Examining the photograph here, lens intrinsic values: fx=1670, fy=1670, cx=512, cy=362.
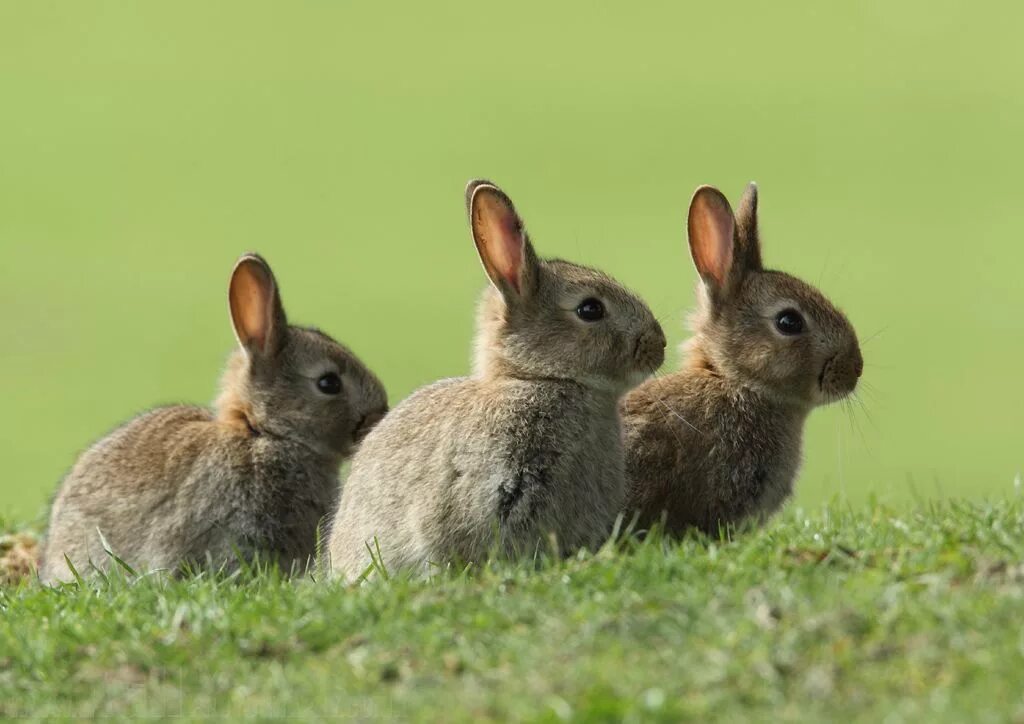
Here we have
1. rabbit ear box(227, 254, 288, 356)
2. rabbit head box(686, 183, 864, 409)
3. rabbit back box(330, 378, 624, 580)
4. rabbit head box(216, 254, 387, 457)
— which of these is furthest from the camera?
rabbit head box(216, 254, 387, 457)

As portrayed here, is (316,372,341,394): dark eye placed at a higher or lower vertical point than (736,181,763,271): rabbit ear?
lower

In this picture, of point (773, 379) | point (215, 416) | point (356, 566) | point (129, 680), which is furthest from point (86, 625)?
point (773, 379)

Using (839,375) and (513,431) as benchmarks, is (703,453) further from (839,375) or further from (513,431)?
(513,431)

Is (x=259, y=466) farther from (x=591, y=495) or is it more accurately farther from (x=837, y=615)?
(x=837, y=615)

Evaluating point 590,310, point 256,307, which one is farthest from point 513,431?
point 256,307

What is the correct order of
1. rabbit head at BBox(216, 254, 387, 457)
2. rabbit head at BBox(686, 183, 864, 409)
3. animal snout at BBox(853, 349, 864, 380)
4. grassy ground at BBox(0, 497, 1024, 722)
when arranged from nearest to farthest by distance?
grassy ground at BBox(0, 497, 1024, 722) < rabbit head at BBox(686, 183, 864, 409) < animal snout at BBox(853, 349, 864, 380) < rabbit head at BBox(216, 254, 387, 457)

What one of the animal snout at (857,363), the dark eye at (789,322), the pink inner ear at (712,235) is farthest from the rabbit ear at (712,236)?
the animal snout at (857,363)

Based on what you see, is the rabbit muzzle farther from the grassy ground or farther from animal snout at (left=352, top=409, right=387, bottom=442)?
animal snout at (left=352, top=409, right=387, bottom=442)

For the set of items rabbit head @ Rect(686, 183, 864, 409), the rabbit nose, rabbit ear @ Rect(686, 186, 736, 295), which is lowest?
the rabbit nose

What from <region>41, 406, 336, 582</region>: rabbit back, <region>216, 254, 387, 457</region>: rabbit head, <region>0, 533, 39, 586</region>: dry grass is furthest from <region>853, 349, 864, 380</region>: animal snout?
<region>0, 533, 39, 586</region>: dry grass
